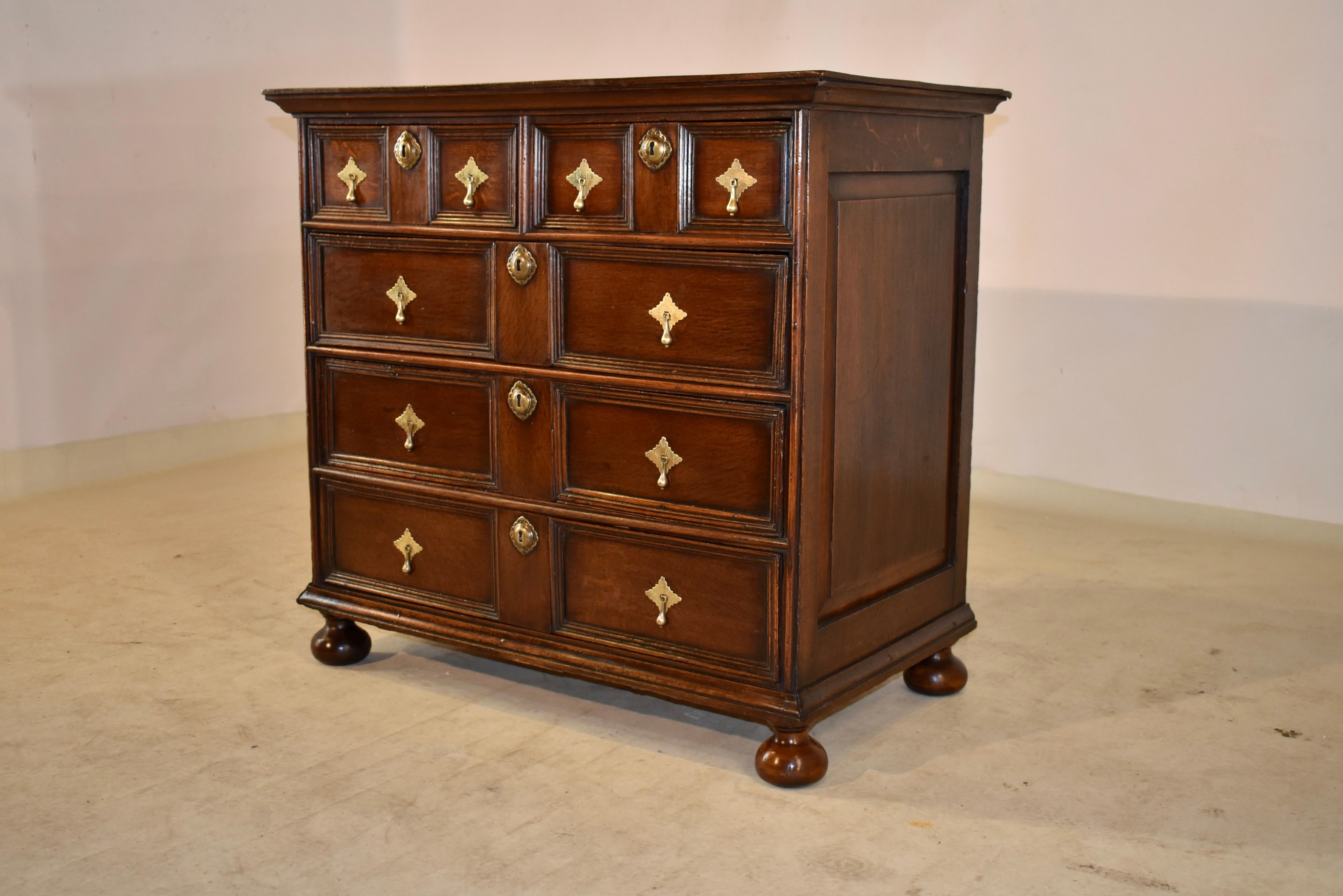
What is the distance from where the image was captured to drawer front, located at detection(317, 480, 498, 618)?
2.69 meters

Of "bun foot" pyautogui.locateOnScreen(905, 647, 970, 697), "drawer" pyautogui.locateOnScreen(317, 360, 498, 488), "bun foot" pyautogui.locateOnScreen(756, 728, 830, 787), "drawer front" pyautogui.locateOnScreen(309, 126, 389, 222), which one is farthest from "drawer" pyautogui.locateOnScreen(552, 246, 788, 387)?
"bun foot" pyautogui.locateOnScreen(905, 647, 970, 697)

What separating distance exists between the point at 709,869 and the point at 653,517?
0.64m

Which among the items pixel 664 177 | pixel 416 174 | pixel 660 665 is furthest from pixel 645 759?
pixel 416 174

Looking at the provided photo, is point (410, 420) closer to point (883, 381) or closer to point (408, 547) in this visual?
point (408, 547)

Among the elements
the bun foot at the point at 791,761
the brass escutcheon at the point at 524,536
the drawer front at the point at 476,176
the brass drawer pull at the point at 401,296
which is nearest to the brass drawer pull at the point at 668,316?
the drawer front at the point at 476,176

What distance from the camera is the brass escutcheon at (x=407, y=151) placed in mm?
2609

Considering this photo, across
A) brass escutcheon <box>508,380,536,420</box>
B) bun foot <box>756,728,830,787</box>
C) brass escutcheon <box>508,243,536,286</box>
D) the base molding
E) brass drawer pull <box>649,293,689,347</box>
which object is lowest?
bun foot <box>756,728,830,787</box>

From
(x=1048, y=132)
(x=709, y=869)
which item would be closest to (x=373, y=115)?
(x=709, y=869)

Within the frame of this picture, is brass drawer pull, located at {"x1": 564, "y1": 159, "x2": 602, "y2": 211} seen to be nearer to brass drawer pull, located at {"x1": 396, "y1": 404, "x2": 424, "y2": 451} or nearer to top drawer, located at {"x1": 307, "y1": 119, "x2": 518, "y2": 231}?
top drawer, located at {"x1": 307, "y1": 119, "x2": 518, "y2": 231}

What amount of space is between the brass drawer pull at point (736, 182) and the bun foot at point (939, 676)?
1.04 metres

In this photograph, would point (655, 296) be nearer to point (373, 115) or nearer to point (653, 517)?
point (653, 517)

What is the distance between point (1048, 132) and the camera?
4.23 meters

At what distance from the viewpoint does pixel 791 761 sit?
2.32 metres

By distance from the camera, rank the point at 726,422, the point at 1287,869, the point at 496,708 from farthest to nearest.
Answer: the point at 496,708 → the point at 726,422 → the point at 1287,869
